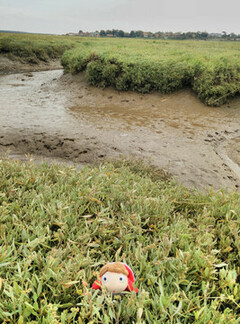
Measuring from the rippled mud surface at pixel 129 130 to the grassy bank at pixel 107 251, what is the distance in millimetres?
1185

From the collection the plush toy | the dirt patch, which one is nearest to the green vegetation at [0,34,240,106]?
the plush toy

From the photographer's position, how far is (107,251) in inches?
95.7

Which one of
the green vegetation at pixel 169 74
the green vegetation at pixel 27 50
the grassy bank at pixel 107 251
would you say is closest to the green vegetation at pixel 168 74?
the green vegetation at pixel 169 74

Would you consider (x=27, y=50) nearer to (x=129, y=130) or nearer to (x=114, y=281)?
(x=129, y=130)

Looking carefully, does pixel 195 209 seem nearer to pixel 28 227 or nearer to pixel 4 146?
pixel 28 227

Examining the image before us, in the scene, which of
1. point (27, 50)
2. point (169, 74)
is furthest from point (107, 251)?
point (27, 50)

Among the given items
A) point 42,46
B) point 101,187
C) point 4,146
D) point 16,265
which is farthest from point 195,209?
point 42,46

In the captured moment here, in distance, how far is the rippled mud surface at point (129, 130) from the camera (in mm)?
6043

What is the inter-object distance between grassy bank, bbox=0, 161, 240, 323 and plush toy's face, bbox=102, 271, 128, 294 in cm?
6

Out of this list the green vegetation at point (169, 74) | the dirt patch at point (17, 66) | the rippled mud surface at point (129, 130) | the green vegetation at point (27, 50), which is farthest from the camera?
the green vegetation at point (27, 50)

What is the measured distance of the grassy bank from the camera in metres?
1.82

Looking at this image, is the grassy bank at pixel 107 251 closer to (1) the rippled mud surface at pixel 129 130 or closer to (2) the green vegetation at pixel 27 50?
(1) the rippled mud surface at pixel 129 130

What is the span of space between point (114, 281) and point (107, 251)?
56 cm

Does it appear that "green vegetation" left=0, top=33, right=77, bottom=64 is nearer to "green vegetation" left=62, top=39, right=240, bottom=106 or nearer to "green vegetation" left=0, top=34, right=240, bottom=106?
"green vegetation" left=0, top=34, right=240, bottom=106
